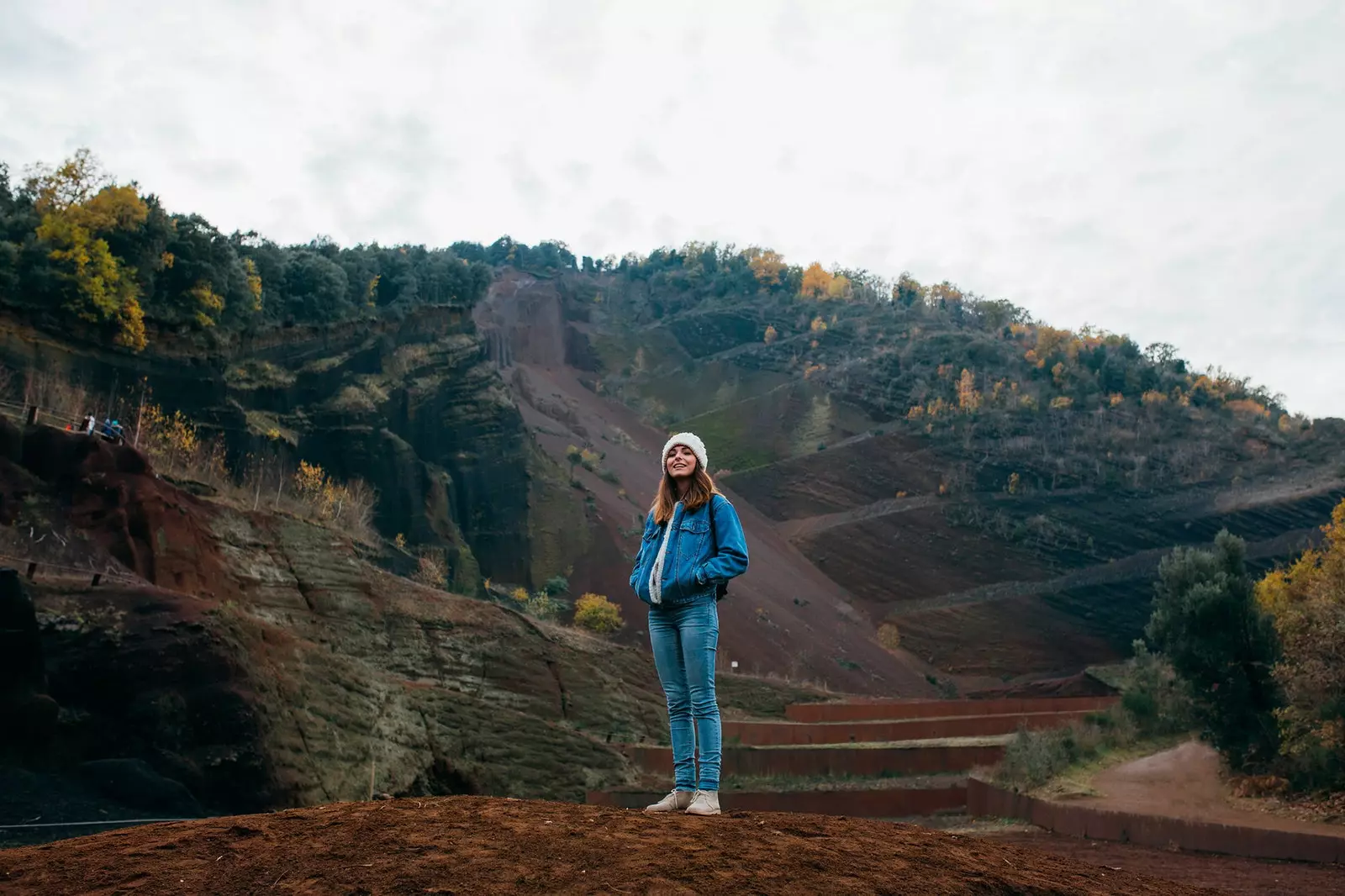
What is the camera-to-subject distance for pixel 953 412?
6625cm

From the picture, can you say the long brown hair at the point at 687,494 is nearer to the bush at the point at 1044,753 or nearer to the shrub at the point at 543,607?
the bush at the point at 1044,753

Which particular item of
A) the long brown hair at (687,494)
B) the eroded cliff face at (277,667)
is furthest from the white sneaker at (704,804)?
the eroded cliff face at (277,667)

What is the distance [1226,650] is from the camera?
1728cm

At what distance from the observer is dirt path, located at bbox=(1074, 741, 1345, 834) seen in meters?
11.9

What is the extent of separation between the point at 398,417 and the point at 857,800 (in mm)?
25171

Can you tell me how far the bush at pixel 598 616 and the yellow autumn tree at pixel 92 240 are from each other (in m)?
15.5

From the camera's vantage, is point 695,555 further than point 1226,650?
No

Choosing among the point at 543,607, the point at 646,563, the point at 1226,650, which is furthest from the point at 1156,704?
the point at 646,563

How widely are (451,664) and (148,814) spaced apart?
12.2m

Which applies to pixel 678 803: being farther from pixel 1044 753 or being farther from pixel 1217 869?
pixel 1044 753

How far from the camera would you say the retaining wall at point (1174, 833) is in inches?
385

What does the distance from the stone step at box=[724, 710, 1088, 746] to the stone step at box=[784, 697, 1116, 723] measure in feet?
7.71

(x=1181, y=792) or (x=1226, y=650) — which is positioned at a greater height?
(x=1226, y=650)

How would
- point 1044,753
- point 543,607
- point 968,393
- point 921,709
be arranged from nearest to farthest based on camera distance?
point 1044,753, point 921,709, point 543,607, point 968,393
